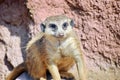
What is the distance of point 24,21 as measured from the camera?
12.8ft

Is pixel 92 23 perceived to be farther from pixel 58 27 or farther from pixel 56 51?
pixel 58 27

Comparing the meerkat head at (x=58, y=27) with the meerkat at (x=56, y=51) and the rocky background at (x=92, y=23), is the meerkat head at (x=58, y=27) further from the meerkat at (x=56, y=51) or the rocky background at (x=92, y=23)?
the rocky background at (x=92, y=23)

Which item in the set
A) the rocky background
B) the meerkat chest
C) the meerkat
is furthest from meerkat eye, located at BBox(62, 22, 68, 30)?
the rocky background

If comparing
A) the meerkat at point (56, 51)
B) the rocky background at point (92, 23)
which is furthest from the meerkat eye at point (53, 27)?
the rocky background at point (92, 23)

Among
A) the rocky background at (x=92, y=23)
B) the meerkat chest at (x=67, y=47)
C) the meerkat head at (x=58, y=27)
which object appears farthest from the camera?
the rocky background at (x=92, y=23)

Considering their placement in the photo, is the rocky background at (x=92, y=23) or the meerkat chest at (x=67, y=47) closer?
the meerkat chest at (x=67, y=47)

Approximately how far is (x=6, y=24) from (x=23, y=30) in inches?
8.3

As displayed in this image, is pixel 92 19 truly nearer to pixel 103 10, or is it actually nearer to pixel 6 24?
pixel 103 10

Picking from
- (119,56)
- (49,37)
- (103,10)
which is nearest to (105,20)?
(103,10)

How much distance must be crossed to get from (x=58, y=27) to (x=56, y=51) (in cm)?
25

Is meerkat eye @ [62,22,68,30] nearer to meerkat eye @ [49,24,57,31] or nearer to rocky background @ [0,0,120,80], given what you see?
meerkat eye @ [49,24,57,31]

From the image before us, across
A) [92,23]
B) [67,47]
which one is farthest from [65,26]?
[92,23]

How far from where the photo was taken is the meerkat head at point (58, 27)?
2822mm

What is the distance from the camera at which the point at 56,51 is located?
3.01 meters
